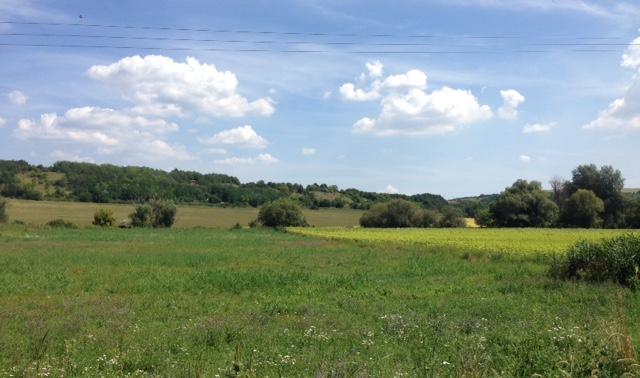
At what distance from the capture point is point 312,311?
43.8 ft

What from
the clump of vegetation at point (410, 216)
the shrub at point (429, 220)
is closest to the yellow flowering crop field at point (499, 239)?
the clump of vegetation at point (410, 216)

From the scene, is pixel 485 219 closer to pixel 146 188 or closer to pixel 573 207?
pixel 573 207

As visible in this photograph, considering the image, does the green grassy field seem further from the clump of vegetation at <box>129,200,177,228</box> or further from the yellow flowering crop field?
the yellow flowering crop field

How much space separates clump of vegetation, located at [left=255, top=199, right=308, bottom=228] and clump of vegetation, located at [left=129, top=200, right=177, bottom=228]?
14.7 m

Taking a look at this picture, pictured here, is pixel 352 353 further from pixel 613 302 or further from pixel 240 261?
pixel 240 261

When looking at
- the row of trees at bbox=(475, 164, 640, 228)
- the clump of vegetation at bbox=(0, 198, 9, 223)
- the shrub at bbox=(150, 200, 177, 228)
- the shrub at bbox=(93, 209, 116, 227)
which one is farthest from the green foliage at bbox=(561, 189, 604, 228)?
the clump of vegetation at bbox=(0, 198, 9, 223)

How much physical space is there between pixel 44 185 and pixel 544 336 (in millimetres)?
140245

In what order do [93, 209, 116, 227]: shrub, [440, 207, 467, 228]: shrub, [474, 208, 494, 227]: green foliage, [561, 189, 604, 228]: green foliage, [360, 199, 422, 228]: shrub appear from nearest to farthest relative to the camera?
[561, 189, 604, 228]: green foliage < [93, 209, 116, 227]: shrub < [440, 207, 467, 228]: shrub < [360, 199, 422, 228]: shrub < [474, 208, 494, 227]: green foliage

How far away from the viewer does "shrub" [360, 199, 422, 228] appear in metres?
86.6

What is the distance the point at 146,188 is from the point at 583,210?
9745 centimetres

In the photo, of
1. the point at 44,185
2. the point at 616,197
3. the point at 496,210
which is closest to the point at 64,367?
the point at 496,210

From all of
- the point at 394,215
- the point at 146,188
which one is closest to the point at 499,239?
the point at 394,215

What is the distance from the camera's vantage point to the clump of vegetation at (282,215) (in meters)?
88.0

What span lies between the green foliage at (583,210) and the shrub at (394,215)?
22910 mm
